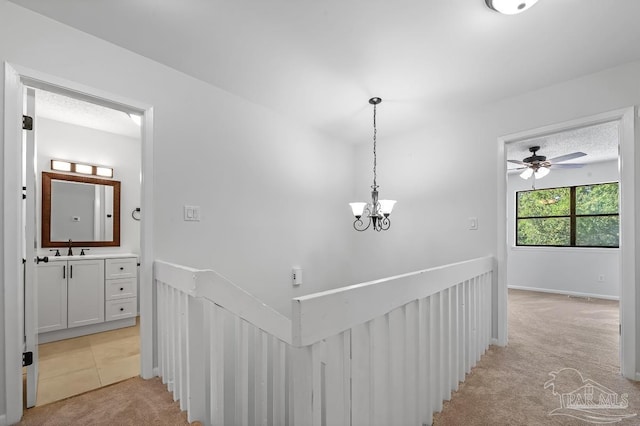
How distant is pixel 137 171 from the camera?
157 inches

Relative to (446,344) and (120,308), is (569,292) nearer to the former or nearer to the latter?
(446,344)

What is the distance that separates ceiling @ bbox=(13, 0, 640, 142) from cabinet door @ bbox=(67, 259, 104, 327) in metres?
2.45

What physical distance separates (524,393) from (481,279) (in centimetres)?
83

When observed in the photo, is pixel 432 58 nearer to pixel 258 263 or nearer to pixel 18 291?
pixel 258 263

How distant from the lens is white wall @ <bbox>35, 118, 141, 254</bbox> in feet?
11.0

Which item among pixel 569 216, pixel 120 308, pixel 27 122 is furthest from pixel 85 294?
pixel 569 216

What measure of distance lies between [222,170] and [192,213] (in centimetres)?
47

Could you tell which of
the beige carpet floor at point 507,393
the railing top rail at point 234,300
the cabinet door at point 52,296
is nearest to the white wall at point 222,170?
the beige carpet floor at point 507,393

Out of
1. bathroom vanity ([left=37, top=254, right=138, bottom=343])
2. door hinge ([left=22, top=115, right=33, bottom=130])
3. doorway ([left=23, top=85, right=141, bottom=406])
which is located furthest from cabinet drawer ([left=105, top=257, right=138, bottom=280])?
door hinge ([left=22, top=115, right=33, bottom=130])

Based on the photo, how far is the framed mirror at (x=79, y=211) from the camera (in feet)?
11.1

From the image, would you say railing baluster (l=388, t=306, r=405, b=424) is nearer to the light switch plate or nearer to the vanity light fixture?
the light switch plate

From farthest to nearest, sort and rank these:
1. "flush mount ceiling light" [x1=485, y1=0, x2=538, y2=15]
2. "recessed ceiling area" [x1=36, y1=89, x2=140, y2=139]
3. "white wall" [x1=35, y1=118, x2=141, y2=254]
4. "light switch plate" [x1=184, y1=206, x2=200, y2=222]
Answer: "white wall" [x1=35, y1=118, x2=141, y2=254] → "recessed ceiling area" [x1=36, y1=89, x2=140, y2=139] → "light switch plate" [x1=184, y1=206, x2=200, y2=222] → "flush mount ceiling light" [x1=485, y1=0, x2=538, y2=15]

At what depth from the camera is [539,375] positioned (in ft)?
7.04

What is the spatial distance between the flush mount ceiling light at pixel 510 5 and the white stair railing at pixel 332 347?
1463 mm
